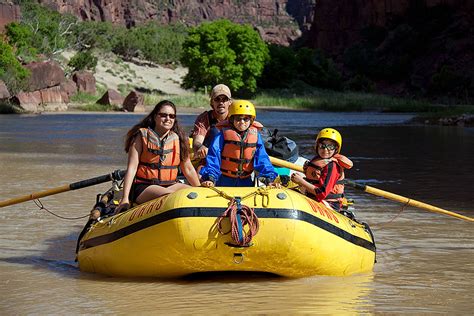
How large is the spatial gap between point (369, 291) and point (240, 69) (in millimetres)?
62935

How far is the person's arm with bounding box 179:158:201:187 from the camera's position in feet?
24.0

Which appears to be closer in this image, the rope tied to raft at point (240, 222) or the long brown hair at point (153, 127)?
the rope tied to raft at point (240, 222)

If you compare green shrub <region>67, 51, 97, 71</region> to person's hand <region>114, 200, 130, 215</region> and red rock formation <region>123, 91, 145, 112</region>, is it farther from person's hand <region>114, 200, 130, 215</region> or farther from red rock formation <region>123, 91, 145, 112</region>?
person's hand <region>114, 200, 130, 215</region>

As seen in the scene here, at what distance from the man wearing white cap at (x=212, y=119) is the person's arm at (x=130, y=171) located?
750 mm

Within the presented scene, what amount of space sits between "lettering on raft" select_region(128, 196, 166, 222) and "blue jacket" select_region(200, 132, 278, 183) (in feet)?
2.10

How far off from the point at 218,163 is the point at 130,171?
0.70 m

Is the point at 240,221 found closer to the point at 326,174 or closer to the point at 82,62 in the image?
the point at 326,174

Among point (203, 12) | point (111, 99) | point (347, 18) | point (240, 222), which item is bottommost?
point (111, 99)

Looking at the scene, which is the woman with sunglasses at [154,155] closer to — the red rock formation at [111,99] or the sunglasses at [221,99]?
the sunglasses at [221,99]

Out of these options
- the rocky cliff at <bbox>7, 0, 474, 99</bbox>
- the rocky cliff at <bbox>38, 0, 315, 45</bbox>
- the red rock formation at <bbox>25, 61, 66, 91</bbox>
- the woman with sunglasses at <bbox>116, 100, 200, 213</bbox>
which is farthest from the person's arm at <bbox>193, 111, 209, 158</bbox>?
the rocky cliff at <bbox>38, 0, 315, 45</bbox>

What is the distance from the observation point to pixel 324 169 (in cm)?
725

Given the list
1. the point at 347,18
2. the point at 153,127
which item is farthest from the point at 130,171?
the point at 347,18

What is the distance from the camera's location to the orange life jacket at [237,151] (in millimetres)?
7207

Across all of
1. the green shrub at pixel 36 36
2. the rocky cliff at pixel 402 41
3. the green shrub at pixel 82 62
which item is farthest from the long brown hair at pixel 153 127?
the rocky cliff at pixel 402 41
